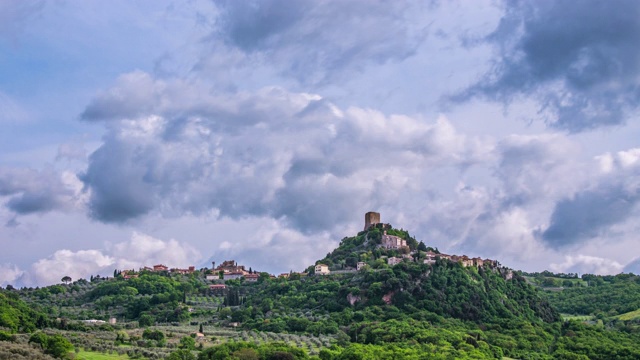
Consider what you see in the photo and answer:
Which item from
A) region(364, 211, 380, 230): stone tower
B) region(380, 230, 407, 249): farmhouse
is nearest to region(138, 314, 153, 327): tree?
region(380, 230, 407, 249): farmhouse

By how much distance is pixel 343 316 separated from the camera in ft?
403

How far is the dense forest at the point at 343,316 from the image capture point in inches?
3258

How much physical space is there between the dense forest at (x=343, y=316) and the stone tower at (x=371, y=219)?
21.3 feet

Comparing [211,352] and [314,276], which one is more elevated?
[314,276]

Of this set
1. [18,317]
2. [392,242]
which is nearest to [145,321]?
[18,317]

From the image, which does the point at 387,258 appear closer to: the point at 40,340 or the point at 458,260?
the point at 458,260

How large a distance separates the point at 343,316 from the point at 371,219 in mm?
76650

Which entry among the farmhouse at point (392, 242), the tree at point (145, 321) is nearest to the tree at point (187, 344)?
the tree at point (145, 321)

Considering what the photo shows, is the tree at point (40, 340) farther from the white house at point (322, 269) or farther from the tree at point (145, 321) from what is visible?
the white house at point (322, 269)

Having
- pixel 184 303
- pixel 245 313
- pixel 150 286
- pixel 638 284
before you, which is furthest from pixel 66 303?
pixel 638 284

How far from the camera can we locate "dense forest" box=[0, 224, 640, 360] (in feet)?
271

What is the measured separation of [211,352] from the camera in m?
72.4

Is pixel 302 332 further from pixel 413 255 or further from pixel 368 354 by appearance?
pixel 413 255

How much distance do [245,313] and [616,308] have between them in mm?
82778
